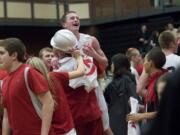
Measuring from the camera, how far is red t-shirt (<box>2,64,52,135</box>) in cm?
560

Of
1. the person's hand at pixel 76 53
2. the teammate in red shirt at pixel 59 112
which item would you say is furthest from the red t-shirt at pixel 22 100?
the person's hand at pixel 76 53

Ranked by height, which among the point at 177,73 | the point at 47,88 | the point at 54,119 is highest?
the point at 177,73

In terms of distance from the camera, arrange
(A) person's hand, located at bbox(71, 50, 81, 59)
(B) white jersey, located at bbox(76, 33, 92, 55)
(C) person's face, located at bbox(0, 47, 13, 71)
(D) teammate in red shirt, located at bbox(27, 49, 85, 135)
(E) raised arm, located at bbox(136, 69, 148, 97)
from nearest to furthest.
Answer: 1. (C) person's face, located at bbox(0, 47, 13, 71)
2. (D) teammate in red shirt, located at bbox(27, 49, 85, 135)
3. (E) raised arm, located at bbox(136, 69, 148, 97)
4. (A) person's hand, located at bbox(71, 50, 81, 59)
5. (B) white jersey, located at bbox(76, 33, 92, 55)

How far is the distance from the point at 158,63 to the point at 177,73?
4.82 meters

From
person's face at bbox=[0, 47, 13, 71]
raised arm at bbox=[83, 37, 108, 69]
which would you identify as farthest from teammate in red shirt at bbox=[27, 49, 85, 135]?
raised arm at bbox=[83, 37, 108, 69]

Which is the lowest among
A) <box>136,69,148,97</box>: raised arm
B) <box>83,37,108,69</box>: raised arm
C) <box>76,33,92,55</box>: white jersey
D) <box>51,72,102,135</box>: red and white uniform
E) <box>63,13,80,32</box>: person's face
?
<box>51,72,102,135</box>: red and white uniform

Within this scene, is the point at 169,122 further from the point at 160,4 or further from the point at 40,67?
the point at 160,4

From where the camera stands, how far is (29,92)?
18.5ft

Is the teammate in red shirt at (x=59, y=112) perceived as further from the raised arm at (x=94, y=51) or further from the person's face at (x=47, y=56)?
the person's face at (x=47, y=56)

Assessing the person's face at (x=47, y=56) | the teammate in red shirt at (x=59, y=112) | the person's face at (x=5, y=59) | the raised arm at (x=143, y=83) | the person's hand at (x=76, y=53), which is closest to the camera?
the person's face at (x=5, y=59)

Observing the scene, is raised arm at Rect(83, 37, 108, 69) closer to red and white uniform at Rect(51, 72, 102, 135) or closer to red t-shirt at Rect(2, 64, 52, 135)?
red and white uniform at Rect(51, 72, 102, 135)

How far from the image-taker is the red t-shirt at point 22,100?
18.4 ft

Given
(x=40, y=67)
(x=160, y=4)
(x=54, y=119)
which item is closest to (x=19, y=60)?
(x=40, y=67)

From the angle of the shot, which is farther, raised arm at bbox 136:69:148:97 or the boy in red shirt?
raised arm at bbox 136:69:148:97
